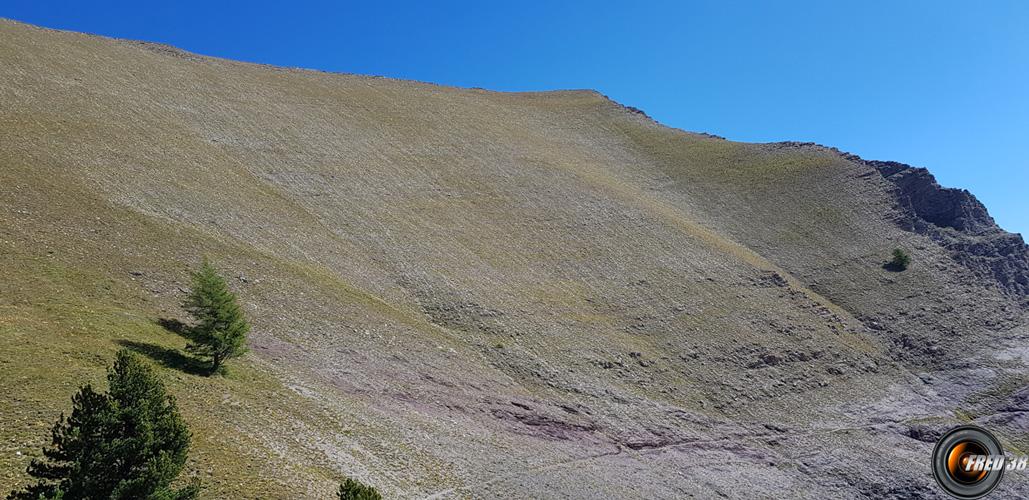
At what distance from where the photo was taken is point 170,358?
71.0 ft

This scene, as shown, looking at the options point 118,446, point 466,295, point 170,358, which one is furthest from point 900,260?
point 118,446

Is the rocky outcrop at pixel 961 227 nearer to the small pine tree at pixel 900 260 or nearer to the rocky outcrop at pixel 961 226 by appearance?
the rocky outcrop at pixel 961 226

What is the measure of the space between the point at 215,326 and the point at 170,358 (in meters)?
1.84

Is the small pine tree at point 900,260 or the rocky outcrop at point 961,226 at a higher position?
the rocky outcrop at point 961,226

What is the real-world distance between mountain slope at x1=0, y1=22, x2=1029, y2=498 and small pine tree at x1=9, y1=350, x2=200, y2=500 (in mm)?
3845

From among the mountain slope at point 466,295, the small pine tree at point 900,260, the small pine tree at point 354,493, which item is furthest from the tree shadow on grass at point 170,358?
the small pine tree at point 900,260

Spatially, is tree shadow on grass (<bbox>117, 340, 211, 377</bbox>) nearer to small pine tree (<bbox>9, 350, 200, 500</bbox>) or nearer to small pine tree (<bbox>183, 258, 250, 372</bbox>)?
small pine tree (<bbox>183, 258, 250, 372</bbox>)

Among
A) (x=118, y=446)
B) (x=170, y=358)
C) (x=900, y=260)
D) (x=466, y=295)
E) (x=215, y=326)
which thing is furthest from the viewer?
(x=900, y=260)

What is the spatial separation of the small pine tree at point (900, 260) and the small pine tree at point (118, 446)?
6136 cm

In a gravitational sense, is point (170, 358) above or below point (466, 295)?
below

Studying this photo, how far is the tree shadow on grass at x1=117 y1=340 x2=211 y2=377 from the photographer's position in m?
21.0

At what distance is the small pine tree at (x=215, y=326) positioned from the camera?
21.6 metres

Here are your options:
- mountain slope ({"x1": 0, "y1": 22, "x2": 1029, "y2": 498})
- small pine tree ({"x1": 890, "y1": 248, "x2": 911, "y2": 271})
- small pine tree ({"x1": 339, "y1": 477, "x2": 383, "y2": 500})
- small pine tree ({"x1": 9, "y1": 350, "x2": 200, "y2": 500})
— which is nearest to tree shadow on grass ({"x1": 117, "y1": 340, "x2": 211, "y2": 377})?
mountain slope ({"x1": 0, "y1": 22, "x2": 1029, "y2": 498})

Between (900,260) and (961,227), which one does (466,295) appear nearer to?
(900,260)
